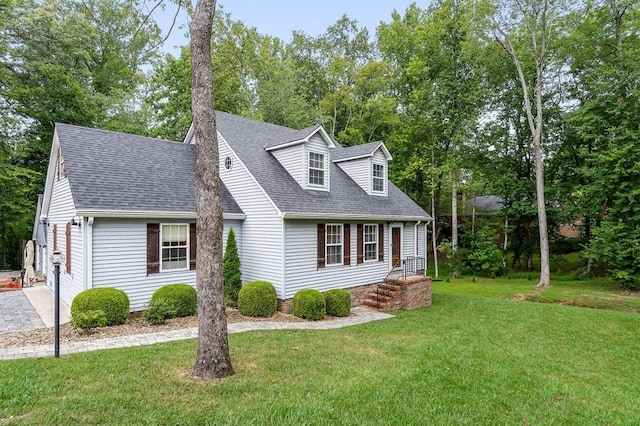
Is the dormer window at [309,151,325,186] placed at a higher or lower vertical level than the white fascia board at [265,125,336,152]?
lower

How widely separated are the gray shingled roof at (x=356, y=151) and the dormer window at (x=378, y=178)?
0.73 metres

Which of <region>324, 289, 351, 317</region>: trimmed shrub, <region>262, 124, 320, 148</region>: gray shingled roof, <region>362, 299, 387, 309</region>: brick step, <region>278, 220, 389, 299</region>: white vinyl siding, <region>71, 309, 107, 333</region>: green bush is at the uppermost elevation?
<region>262, 124, 320, 148</region>: gray shingled roof

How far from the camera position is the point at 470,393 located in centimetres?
512

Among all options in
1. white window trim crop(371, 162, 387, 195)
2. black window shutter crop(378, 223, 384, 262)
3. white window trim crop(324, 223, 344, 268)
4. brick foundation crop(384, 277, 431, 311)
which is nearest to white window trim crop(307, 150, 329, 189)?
white window trim crop(324, 223, 344, 268)

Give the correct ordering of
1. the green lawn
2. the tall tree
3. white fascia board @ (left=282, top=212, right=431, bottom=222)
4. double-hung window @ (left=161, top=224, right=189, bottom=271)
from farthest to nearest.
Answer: the tall tree → white fascia board @ (left=282, top=212, right=431, bottom=222) → double-hung window @ (left=161, top=224, right=189, bottom=271) → the green lawn

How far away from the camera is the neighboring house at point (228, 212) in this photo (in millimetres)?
9430

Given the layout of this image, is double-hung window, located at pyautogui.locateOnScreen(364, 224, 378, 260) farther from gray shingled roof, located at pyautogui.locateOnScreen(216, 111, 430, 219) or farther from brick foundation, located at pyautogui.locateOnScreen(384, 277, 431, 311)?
brick foundation, located at pyautogui.locateOnScreen(384, 277, 431, 311)

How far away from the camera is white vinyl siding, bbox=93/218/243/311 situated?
9.04 m

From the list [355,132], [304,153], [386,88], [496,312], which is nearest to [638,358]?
[496,312]

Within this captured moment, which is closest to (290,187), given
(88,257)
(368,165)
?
(368,165)

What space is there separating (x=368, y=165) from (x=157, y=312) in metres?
9.72

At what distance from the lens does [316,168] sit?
12680 mm

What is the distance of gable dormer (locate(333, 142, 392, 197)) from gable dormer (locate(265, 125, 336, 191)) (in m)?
2.45

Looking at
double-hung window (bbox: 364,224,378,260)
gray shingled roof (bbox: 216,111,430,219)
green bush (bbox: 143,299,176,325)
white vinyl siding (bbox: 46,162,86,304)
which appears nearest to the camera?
green bush (bbox: 143,299,176,325)
